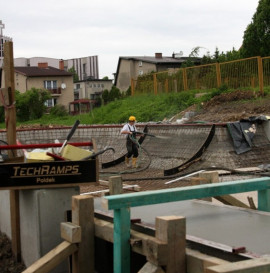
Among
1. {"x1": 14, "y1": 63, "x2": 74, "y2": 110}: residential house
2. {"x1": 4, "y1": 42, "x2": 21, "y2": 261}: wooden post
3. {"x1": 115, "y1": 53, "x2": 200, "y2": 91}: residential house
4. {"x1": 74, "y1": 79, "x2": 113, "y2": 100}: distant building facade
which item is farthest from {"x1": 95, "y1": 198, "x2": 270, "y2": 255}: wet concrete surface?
{"x1": 74, "y1": 79, "x2": 113, "y2": 100}: distant building facade

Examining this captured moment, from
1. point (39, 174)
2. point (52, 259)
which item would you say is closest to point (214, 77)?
point (39, 174)

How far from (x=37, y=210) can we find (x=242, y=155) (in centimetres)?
838

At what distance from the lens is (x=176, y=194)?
435 cm

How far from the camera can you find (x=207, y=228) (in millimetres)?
4512

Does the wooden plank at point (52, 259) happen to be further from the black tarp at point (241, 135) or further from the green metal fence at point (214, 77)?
the green metal fence at point (214, 77)

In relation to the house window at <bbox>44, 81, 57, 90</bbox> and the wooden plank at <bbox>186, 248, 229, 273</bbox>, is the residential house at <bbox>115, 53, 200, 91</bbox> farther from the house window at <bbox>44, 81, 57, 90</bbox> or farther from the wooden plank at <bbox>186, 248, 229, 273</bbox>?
the wooden plank at <bbox>186, 248, 229, 273</bbox>

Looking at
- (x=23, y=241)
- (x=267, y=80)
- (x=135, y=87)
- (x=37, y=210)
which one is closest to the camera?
(x=37, y=210)

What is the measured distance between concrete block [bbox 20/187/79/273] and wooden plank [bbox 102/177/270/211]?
1558 mm

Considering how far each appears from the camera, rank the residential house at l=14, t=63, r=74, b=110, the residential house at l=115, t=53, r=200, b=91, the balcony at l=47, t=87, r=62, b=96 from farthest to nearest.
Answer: the balcony at l=47, t=87, r=62, b=96 → the residential house at l=14, t=63, r=74, b=110 → the residential house at l=115, t=53, r=200, b=91

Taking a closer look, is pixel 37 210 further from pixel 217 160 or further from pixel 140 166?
pixel 140 166

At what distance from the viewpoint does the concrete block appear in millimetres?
5695

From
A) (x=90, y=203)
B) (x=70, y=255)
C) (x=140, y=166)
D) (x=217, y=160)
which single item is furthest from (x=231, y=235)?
(x=140, y=166)

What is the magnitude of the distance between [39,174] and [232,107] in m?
15.1

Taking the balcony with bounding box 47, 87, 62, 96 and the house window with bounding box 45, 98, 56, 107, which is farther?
the balcony with bounding box 47, 87, 62, 96
